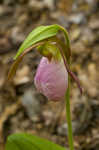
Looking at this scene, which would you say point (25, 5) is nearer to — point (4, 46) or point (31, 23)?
point (31, 23)

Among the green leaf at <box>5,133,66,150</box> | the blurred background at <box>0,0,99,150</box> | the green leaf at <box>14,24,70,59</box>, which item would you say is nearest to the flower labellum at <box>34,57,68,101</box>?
the green leaf at <box>14,24,70,59</box>

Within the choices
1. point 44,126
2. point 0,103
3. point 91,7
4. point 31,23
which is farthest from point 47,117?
point 91,7

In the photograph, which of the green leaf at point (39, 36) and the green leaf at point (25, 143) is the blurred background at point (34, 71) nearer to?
the green leaf at point (25, 143)

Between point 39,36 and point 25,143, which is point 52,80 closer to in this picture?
point 39,36

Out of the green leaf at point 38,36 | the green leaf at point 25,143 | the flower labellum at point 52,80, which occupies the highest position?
the green leaf at point 38,36

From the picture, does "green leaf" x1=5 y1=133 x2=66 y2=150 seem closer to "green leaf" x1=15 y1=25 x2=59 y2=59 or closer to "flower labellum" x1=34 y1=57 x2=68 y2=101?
"flower labellum" x1=34 y1=57 x2=68 y2=101

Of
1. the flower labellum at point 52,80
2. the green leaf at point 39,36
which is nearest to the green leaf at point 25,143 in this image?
the flower labellum at point 52,80
